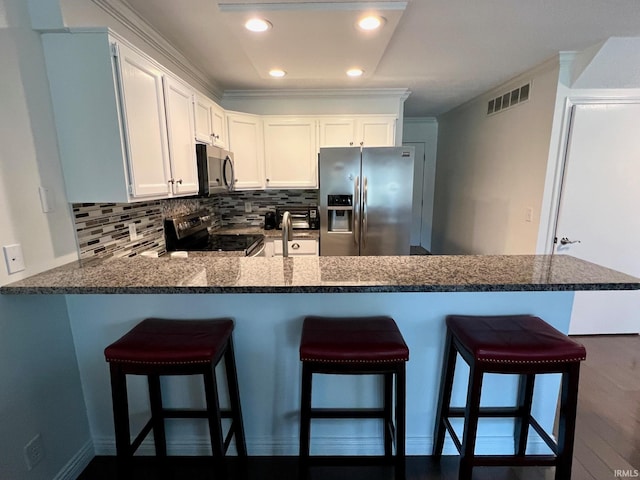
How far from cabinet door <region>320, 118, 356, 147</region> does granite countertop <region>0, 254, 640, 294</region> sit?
2117 mm

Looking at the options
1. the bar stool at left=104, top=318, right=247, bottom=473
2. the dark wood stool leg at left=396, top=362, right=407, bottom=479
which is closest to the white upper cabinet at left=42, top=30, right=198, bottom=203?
the bar stool at left=104, top=318, right=247, bottom=473


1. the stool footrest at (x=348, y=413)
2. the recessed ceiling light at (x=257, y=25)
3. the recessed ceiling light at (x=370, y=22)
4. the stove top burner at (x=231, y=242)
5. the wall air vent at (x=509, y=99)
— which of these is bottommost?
the stool footrest at (x=348, y=413)

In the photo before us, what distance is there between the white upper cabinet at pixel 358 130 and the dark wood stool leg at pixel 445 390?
2.44 m

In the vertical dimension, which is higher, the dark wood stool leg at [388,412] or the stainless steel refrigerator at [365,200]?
the stainless steel refrigerator at [365,200]

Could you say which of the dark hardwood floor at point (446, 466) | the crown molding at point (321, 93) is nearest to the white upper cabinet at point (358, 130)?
the crown molding at point (321, 93)

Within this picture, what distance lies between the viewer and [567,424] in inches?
46.8

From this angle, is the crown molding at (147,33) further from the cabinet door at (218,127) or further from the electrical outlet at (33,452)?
the electrical outlet at (33,452)

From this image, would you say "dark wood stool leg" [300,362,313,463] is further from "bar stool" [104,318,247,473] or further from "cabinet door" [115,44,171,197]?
"cabinet door" [115,44,171,197]

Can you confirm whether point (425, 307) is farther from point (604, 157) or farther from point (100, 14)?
point (604, 157)

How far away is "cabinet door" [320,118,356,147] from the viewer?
3268 millimetres

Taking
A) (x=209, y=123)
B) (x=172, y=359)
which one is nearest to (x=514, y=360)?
(x=172, y=359)

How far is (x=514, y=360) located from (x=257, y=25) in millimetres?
2103

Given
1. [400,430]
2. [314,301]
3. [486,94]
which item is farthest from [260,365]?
[486,94]

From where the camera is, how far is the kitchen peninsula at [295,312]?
4.02ft
